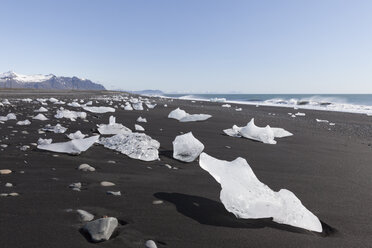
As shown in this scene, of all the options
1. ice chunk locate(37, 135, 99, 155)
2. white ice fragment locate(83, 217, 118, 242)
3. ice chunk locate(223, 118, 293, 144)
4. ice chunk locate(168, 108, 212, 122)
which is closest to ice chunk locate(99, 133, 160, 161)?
ice chunk locate(37, 135, 99, 155)

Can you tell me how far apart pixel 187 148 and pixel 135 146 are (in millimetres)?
574

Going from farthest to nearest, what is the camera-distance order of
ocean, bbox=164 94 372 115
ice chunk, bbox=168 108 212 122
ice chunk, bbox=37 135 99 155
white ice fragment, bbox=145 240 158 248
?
ocean, bbox=164 94 372 115 → ice chunk, bbox=168 108 212 122 → ice chunk, bbox=37 135 99 155 → white ice fragment, bbox=145 240 158 248

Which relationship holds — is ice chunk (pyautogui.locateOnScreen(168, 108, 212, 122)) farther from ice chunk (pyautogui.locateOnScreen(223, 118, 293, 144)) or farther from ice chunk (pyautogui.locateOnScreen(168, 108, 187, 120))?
ice chunk (pyautogui.locateOnScreen(223, 118, 293, 144))

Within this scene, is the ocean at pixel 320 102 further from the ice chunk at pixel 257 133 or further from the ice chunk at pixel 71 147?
the ice chunk at pixel 71 147

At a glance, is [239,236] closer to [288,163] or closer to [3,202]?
[3,202]

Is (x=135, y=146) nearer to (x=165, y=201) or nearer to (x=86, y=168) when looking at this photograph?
(x=86, y=168)

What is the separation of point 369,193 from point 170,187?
164 cm

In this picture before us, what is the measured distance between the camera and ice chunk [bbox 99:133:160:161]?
2908 mm

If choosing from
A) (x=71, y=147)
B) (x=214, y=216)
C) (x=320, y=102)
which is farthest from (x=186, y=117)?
(x=320, y=102)

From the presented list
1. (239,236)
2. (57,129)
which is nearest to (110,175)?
(239,236)

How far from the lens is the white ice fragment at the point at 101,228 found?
4.20 feet

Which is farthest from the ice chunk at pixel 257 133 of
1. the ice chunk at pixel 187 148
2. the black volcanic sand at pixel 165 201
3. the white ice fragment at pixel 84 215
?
the white ice fragment at pixel 84 215

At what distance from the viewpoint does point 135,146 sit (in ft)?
10.0

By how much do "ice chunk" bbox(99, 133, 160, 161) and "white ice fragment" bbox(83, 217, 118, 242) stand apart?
1483mm
